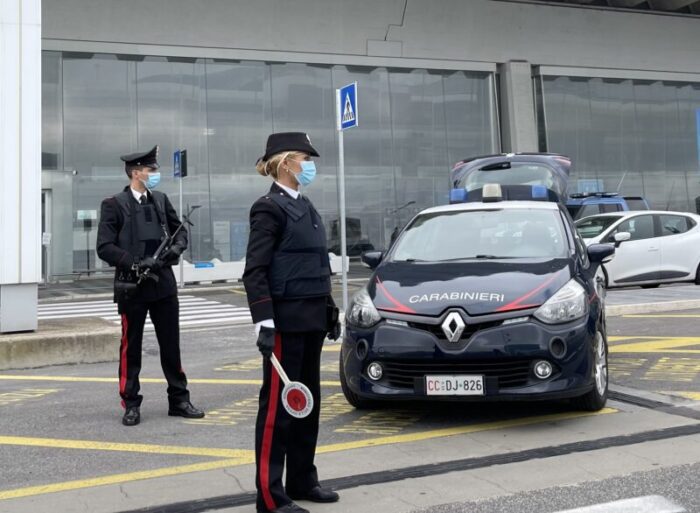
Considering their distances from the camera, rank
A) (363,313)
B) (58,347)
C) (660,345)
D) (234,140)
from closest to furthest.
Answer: (363,313)
(58,347)
(660,345)
(234,140)

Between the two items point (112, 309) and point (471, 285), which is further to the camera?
point (112, 309)

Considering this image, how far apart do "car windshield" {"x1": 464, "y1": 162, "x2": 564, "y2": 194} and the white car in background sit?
1.53 m

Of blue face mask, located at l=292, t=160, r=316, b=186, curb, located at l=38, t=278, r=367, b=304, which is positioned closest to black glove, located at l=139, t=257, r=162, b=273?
blue face mask, located at l=292, t=160, r=316, b=186

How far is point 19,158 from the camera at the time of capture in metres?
8.44

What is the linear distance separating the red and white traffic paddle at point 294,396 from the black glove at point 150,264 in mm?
2136

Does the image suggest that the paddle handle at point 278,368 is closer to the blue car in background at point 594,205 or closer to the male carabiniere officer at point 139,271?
the male carabiniere officer at point 139,271

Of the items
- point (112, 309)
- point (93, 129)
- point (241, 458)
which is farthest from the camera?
point (93, 129)

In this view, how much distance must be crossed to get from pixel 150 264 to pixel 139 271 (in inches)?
4.0

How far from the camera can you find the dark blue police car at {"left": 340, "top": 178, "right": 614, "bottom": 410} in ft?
16.9

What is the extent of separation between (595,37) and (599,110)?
2615 millimetres


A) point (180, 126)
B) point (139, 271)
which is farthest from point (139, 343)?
point (180, 126)

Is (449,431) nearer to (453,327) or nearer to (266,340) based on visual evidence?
(453,327)

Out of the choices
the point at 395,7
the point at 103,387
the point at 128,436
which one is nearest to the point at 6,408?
the point at 103,387

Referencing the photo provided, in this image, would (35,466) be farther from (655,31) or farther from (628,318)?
(655,31)
